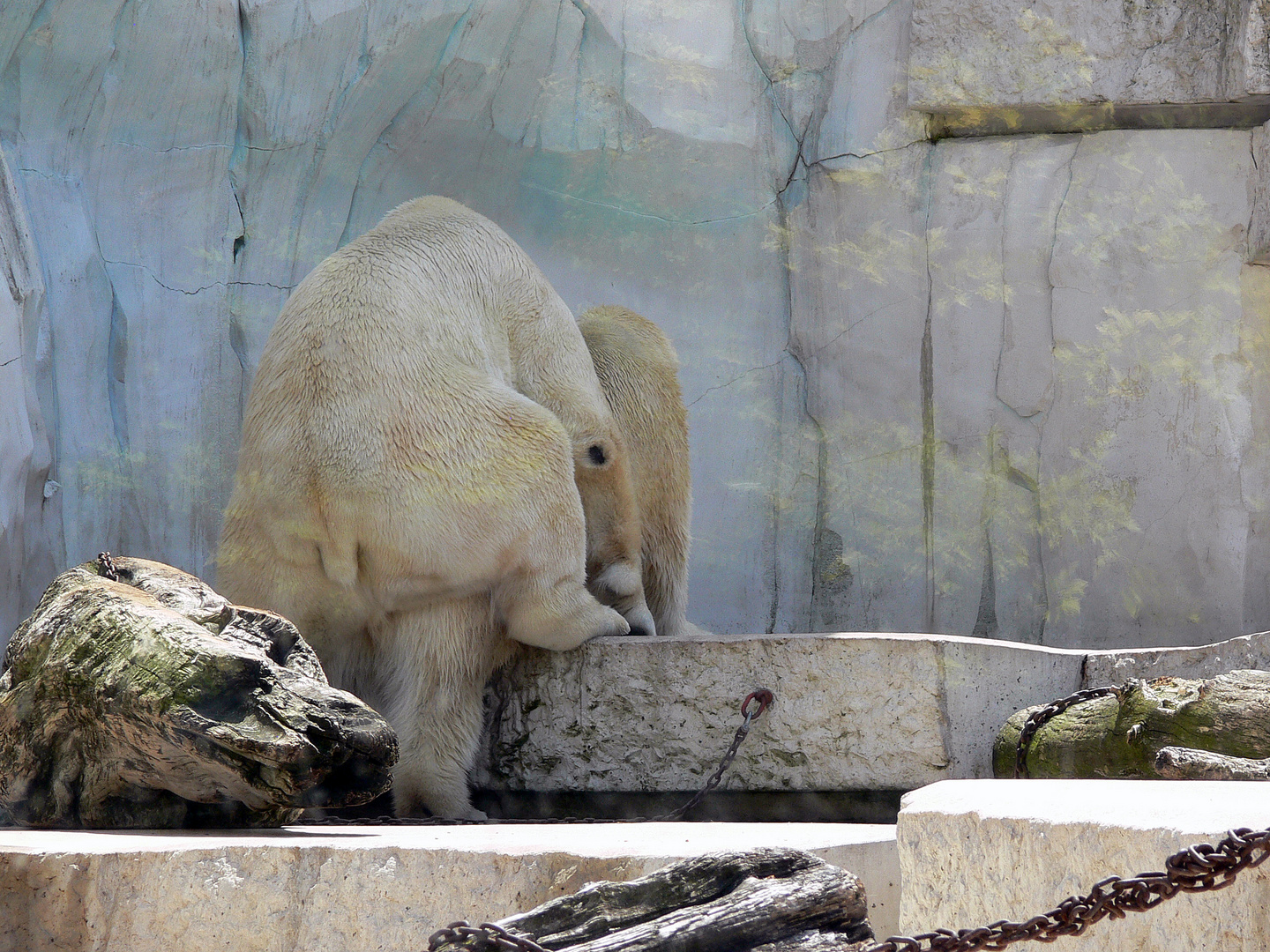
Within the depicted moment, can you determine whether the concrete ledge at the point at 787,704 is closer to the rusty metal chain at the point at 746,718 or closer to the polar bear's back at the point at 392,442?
the rusty metal chain at the point at 746,718

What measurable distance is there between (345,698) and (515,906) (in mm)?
630

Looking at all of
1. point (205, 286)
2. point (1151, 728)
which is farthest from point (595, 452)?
point (205, 286)

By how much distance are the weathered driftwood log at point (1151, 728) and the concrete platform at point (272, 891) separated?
3.63ft

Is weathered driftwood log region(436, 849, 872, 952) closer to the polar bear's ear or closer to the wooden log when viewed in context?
the wooden log

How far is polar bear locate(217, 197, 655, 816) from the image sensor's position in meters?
3.00

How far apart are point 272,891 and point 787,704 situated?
61.3 inches

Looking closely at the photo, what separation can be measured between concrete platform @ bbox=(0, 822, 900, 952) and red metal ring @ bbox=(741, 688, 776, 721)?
1.25 m

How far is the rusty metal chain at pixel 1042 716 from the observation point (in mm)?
2912

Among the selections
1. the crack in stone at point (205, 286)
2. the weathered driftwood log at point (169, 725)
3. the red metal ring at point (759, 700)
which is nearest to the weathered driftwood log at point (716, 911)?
the weathered driftwood log at point (169, 725)

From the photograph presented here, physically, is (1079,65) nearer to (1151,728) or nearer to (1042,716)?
(1042,716)

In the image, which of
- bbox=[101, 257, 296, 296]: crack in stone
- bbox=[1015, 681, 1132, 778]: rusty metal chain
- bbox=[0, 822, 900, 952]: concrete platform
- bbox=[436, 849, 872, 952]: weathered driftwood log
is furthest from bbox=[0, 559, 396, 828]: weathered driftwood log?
bbox=[101, 257, 296, 296]: crack in stone

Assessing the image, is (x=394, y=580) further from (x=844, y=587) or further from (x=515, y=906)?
(x=844, y=587)

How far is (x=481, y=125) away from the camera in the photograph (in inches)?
214

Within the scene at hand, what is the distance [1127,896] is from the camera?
3.96ft
